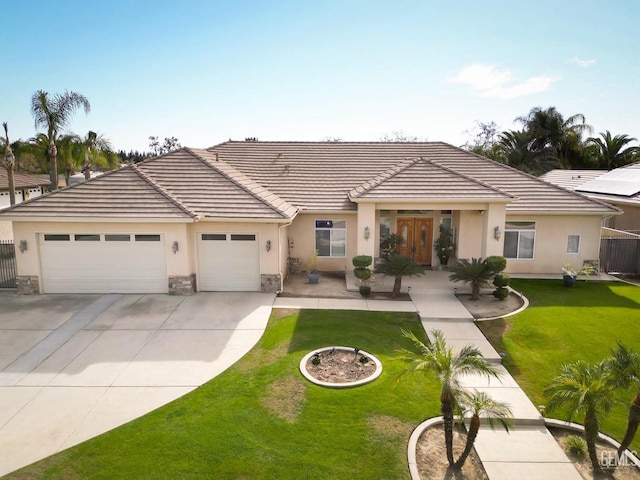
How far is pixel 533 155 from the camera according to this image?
134 feet

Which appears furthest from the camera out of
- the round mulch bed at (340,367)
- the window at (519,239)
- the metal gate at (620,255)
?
the metal gate at (620,255)

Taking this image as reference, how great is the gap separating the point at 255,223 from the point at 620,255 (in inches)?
597

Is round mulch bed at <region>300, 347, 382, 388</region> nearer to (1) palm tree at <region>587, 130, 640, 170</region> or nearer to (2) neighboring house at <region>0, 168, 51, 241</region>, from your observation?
(2) neighboring house at <region>0, 168, 51, 241</region>

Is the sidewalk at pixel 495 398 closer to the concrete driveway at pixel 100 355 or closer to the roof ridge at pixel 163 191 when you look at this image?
the concrete driveway at pixel 100 355

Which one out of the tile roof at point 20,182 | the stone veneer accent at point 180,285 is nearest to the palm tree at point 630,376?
the stone veneer accent at point 180,285

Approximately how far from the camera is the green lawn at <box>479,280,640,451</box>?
31.6ft

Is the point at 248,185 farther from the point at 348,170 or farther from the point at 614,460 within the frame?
the point at 614,460

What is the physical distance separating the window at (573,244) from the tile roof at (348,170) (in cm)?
124

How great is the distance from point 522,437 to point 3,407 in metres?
9.50

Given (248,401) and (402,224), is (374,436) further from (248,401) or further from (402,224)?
(402,224)

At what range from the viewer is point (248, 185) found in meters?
17.2

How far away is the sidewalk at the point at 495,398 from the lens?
697cm

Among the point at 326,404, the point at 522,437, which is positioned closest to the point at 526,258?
the point at 522,437

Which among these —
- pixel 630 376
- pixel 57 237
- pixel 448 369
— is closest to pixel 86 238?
pixel 57 237
